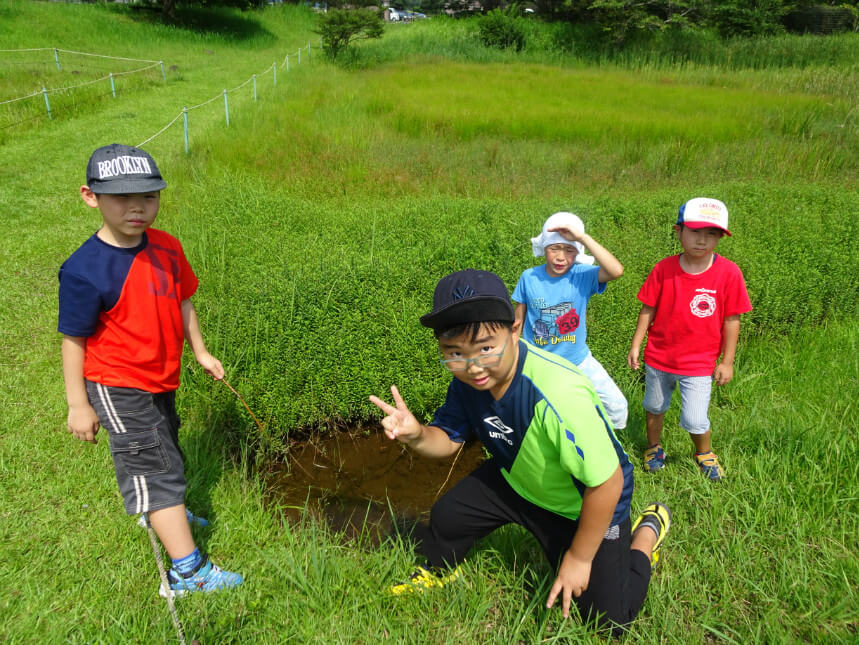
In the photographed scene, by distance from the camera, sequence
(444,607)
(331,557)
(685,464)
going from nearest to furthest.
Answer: (444,607) < (331,557) < (685,464)

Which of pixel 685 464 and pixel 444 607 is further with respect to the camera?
pixel 685 464

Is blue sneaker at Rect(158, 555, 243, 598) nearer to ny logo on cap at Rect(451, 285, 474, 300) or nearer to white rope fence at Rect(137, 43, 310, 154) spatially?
ny logo on cap at Rect(451, 285, 474, 300)

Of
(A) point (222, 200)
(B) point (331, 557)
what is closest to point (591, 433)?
(B) point (331, 557)

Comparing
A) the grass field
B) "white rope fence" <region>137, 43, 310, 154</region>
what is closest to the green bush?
"white rope fence" <region>137, 43, 310, 154</region>

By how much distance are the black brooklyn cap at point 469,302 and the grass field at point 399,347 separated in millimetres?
1164

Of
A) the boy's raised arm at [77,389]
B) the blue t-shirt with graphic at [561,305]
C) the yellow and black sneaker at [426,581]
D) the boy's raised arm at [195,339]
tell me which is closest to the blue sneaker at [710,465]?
the blue t-shirt with graphic at [561,305]

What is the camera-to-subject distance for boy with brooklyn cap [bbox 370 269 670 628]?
5.12 ft

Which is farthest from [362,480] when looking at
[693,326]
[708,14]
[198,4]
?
[198,4]

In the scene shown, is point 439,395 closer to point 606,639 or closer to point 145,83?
A: point 606,639

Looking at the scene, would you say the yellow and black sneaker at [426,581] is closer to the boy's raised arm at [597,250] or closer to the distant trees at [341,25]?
the boy's raised arm at [597,250]

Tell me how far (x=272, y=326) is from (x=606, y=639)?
248 centimetres

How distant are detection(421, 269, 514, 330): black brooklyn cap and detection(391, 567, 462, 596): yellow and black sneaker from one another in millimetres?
1119

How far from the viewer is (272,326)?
11.2ft

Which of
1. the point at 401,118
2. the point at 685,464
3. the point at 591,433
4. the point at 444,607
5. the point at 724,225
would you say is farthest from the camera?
the point at 401,118
